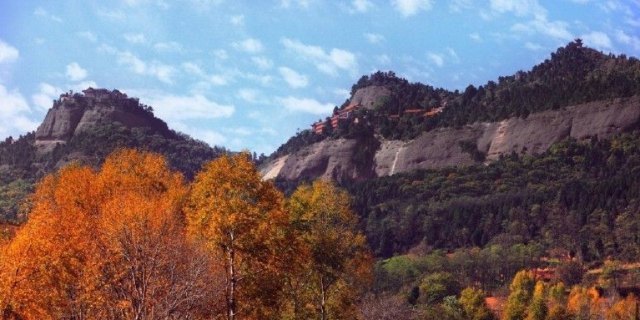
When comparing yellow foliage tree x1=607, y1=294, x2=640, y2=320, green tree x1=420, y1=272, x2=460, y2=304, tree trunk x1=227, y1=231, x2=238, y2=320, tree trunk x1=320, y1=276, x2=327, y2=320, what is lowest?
yellow foliage tree x1=607, y1=294, x2=640, y2=320

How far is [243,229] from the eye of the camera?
111 feet

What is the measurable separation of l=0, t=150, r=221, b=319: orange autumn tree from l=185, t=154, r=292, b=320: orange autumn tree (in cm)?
115

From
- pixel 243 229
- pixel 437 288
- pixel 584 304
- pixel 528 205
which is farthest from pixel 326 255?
pixel 528 205

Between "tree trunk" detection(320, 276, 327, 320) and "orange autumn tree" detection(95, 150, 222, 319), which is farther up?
"orange autumn tree" detection(95, 150, 222, 319)

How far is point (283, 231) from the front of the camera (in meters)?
35.0

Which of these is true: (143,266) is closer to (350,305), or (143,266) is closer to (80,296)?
(80,296)

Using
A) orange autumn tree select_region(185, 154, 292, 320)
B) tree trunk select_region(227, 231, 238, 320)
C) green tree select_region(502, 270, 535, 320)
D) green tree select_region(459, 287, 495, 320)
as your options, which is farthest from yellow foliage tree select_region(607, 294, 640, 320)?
tree trunk select_region(227, 231, 238, 320)

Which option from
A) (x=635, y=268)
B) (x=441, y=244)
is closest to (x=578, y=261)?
(x=635, y=268)

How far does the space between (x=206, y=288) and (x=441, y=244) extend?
138 m

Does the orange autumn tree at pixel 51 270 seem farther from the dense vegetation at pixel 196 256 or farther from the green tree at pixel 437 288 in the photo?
the green tree at pixel 437 288

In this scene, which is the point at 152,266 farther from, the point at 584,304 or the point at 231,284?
the point at 584,304

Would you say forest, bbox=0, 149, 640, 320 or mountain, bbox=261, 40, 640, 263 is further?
mountain, bbox=261, 40, 640, 263

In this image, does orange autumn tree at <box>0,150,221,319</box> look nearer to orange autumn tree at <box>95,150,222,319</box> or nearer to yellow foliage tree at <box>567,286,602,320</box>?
orange autumn tree at <box>95,150,222,319</box>

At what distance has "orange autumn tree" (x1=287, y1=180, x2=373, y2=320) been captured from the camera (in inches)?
1608
